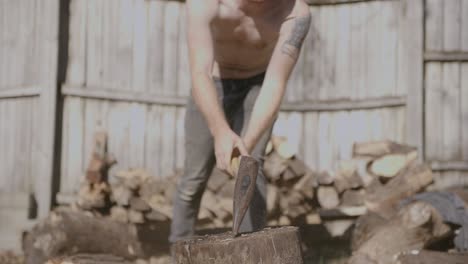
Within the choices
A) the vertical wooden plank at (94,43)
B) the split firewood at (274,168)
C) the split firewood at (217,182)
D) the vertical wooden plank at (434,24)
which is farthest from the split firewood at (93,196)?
the vertical wooden plank at (434,24)

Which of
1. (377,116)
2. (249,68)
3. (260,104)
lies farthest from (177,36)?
(260,104)

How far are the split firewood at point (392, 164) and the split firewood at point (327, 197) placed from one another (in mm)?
436

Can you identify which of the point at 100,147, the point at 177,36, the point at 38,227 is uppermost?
the point at 177,36

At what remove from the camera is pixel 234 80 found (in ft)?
16.7

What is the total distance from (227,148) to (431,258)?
6.09 feet

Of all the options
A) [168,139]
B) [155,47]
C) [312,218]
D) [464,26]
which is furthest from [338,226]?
[155,47]

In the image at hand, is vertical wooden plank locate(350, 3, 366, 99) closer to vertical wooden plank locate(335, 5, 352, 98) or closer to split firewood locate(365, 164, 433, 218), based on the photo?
vertical wooden plank locate(335, 5, 352, 98)

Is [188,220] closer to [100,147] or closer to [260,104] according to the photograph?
[260,104]

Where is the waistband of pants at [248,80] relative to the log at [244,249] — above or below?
above

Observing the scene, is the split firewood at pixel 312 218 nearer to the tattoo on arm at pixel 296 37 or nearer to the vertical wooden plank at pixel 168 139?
the vertical wooden plank at pixel 168 139

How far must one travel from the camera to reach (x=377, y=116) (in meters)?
7.97

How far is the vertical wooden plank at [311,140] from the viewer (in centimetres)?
816

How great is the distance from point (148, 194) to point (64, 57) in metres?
1.50

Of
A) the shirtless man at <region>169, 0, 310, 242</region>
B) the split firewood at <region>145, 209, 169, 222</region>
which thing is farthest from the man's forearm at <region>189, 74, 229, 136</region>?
the split firewood at <region>145, 209, 169, 222</region>
